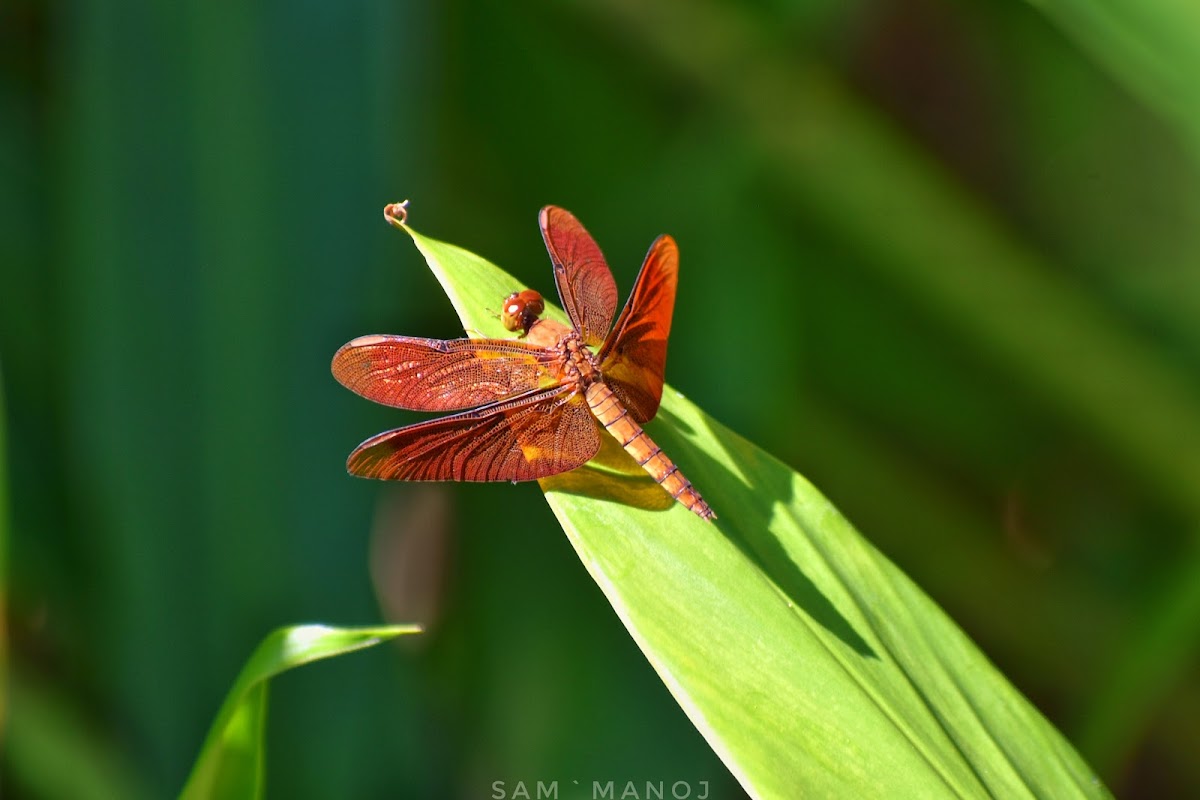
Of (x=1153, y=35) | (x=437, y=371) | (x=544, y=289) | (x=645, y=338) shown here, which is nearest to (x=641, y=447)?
(x=645, y=338)

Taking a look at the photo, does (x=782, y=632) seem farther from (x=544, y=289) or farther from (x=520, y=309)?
(x=544, y=289)

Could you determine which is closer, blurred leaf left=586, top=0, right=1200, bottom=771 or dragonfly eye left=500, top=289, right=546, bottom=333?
dragonfly eye left=500, top=289, right=546, bottom=333

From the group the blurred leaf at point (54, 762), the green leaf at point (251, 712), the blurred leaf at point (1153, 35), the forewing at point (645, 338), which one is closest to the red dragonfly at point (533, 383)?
the forewing at point (645, 338)

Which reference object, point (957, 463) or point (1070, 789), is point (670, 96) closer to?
point (957, 463)

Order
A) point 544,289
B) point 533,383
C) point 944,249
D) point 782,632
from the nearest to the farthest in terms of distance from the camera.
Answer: point 782,632, point 533,383, point 944,249, point 544,289

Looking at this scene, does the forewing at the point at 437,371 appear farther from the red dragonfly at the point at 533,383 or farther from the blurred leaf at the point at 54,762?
the blurred leaf at the point at 54,762

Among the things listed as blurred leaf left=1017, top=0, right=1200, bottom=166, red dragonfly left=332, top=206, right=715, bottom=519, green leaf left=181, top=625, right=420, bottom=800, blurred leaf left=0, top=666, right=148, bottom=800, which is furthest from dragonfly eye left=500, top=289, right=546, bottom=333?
blurred leaf left=0, top=666, right=148, bottom=800

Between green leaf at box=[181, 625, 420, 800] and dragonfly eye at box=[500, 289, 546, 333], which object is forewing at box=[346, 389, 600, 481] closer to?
dragonfly eye at box=[500, 289, 546, 333]

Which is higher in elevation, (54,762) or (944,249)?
(944,249)
